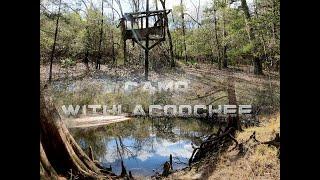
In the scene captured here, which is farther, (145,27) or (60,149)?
(145,27)

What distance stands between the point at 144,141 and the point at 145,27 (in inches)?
37.0

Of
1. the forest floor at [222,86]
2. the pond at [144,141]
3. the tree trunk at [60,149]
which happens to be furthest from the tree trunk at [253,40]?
the tree trunk at [60,149]

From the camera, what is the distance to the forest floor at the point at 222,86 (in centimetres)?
309

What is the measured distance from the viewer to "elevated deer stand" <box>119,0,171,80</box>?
127 inches

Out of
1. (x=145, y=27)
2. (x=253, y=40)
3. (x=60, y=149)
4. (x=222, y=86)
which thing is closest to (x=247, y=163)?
(x=222, y=86)

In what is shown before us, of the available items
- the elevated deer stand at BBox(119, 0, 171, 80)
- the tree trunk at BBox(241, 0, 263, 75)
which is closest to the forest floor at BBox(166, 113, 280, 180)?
the tree trunk at BBox(241, 0, 263, 75)

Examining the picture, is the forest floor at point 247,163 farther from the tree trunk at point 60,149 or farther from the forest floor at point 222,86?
the tree trunk at point 60,149

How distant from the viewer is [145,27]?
3.25 metres

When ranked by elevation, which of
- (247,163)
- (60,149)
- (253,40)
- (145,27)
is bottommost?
(247,163)

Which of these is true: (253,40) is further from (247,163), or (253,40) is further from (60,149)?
(60,149)

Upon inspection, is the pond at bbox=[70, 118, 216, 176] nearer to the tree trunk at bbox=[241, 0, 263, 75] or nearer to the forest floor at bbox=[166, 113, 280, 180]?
the forest floor at bbox=[166, 113, 280, 180]

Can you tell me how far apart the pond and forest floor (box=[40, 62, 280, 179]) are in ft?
0.56

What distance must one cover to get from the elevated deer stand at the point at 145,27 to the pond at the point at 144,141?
1.98 feet
